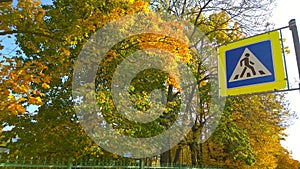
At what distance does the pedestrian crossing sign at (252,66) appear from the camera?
2.72 meters

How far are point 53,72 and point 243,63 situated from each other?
5.05 meters

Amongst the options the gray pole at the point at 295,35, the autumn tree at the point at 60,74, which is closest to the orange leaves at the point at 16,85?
the autumn tree at the point at 60,74

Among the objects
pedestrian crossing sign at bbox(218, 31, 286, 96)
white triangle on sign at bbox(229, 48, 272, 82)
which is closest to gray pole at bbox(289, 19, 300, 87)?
pedestrian crossing sign at bbox(218, 31, 286, 96)

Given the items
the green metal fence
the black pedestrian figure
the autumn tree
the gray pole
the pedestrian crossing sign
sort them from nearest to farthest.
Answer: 1. the gray pole
2. the pedestrian crossing sign
3. the black pedestrian figure
4. the green metal fence
5. the autumn tree

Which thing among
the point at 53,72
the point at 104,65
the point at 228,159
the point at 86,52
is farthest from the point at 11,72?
the point at 228,159

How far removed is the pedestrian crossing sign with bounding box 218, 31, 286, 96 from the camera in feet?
8.94

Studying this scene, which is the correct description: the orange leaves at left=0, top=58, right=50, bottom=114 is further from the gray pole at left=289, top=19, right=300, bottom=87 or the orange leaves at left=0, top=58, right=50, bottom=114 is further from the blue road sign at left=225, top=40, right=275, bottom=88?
the gray pole at left=289, top=19, right=300, bottom=87

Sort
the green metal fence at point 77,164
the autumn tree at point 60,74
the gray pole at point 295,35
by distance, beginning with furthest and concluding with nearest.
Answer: the autumn tree at point 60,74 < the green metal fence at point 77,164 < the gray pole at point 295,35

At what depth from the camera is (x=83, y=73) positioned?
22.4ft

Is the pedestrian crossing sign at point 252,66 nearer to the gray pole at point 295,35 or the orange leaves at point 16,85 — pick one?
the gray pole at point 295,35

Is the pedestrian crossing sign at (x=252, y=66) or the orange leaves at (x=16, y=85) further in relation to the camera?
the orange leaves at (x=16, y=85)

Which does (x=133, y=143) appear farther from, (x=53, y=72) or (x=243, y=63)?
(x=243, y=63)

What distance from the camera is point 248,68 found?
2883mm

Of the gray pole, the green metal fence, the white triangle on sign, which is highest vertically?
the gray pole
